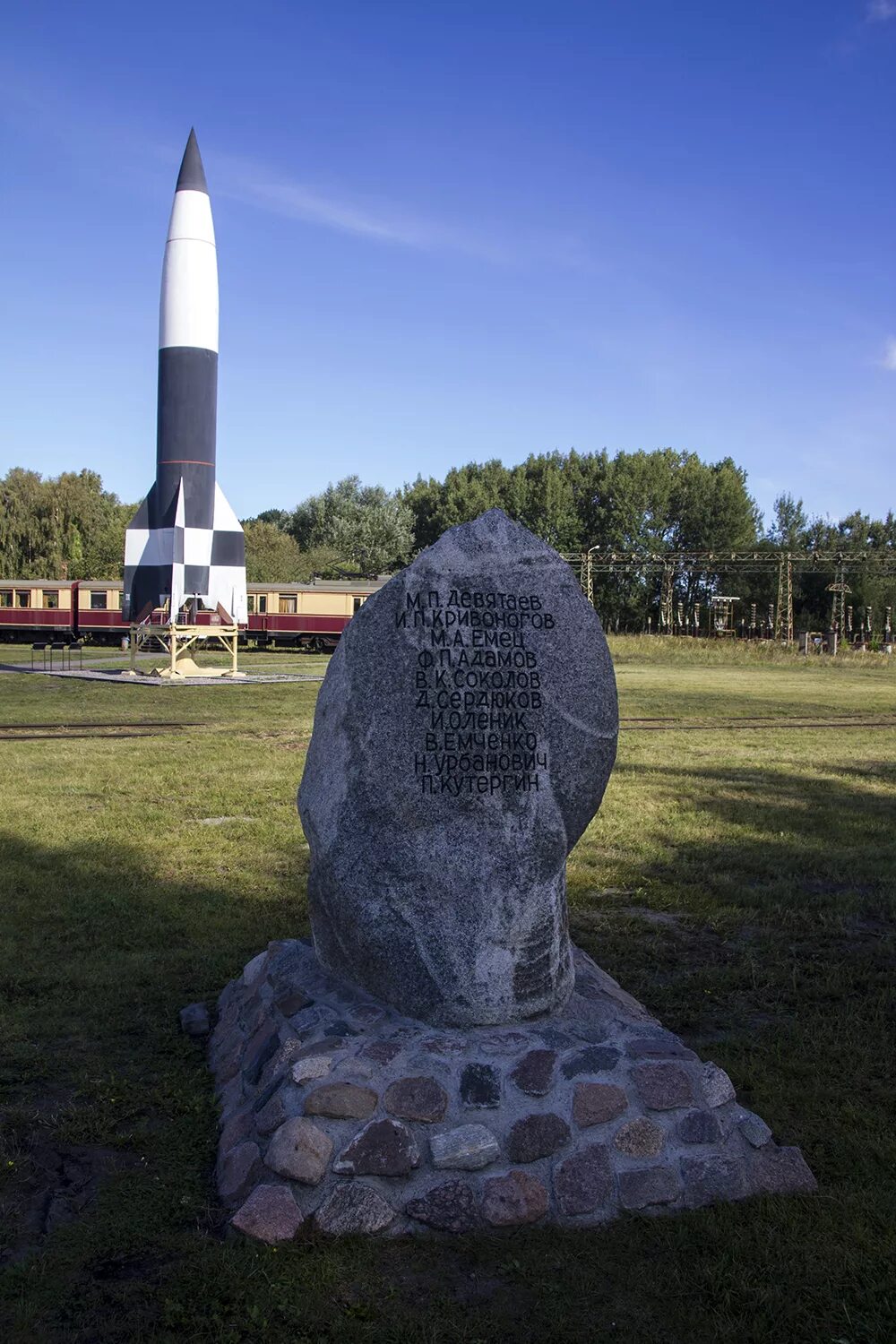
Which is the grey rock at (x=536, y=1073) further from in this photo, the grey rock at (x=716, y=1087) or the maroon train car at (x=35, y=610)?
the maroon train car at (x=35, y=610)

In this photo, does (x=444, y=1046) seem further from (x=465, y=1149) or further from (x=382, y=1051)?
(x=465, y=1149)

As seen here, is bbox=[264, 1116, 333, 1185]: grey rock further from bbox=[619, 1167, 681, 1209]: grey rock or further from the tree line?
the tree line

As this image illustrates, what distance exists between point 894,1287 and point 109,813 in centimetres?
766

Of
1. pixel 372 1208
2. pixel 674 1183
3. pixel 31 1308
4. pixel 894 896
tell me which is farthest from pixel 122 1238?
pixel 894 896

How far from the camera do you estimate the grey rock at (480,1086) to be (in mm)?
3920

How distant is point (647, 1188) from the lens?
3.83 meters

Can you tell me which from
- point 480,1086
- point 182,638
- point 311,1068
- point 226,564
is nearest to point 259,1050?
point 311,1068

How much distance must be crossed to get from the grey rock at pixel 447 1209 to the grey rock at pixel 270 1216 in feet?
1.25

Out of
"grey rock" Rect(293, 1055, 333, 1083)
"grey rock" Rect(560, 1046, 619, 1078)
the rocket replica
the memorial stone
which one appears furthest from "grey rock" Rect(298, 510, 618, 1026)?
the rocket replica

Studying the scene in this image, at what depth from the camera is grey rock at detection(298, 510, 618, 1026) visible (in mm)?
4367

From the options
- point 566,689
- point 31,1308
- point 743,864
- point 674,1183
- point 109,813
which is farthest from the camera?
point 109,813

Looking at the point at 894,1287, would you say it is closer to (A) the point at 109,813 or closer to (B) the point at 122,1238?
(B) the point at 122,1238

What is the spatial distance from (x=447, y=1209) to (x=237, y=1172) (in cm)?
75

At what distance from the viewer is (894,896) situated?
7.54 meters
